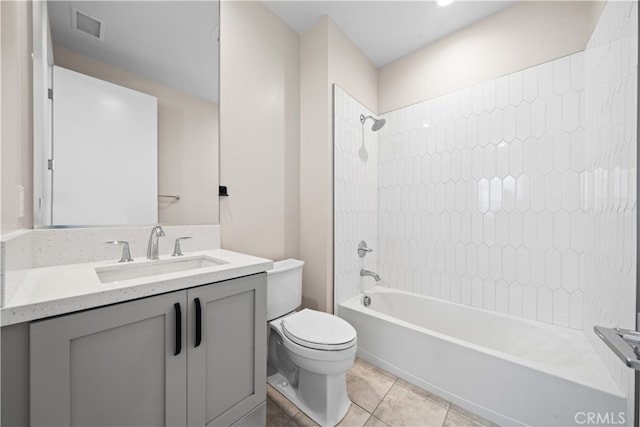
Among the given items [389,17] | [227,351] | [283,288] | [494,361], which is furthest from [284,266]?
[389,17]

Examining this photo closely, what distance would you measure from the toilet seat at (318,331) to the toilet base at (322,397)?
0.70ft

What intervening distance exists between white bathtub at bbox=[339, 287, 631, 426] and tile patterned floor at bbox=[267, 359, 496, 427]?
0.20ft

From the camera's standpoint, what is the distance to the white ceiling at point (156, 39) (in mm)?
1088

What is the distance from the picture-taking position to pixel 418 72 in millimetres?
2193

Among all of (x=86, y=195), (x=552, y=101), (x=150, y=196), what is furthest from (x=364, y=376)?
(x=552, y=101)

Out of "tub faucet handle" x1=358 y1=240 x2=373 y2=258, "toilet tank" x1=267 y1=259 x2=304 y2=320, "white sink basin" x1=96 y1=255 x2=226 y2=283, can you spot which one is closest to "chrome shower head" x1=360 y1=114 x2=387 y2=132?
"tub faucet handle" x1=358 y1=240 x2=373 y2=258

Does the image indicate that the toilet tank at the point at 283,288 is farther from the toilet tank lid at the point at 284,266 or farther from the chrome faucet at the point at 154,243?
the chrome faucet at the point at 154,243

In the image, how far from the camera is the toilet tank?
1.52 meters

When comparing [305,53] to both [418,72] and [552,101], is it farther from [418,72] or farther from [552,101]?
[552,101]

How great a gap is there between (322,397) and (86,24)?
84.5 inches

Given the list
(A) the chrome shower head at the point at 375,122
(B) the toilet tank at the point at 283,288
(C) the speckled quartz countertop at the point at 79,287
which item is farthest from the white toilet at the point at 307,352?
(A) the chrome shower head at the point at 375,122

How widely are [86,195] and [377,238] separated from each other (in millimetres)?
2147

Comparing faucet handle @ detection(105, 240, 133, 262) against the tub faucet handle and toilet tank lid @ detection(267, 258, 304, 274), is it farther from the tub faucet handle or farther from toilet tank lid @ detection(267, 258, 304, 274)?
the tub faucet handle

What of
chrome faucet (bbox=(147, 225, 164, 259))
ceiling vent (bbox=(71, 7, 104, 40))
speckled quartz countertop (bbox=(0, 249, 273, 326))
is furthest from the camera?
chrome faucet (bbox=(147, 225, 164, 259))
